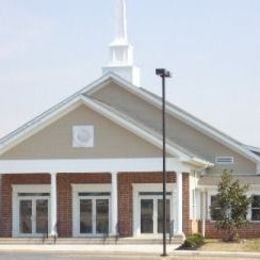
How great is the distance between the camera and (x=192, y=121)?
157 feet

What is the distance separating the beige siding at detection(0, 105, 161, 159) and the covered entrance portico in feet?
1.18

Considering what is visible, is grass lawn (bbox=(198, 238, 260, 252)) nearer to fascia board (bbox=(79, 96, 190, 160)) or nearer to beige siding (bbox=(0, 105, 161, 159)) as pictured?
fascia board (bbox=(79, 96, 190, 160))

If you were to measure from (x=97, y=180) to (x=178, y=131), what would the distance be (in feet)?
19.1

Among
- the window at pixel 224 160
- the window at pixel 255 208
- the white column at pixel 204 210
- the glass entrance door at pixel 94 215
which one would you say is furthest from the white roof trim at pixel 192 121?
the glass entrance door at pixel 94 215

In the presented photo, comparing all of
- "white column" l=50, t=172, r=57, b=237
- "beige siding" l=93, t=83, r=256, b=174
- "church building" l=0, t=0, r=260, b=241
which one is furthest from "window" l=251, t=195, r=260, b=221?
"white column" l=50, t=172, r=57, b=237

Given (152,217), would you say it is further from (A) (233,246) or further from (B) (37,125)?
(B) (37,125)

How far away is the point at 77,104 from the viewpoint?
4406 centimetres

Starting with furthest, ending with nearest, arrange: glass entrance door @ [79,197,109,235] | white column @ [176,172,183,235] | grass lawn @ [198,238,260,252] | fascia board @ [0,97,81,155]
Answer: glass entrance door @ [79,197,109,235] → fascia board @ [0,97,81,155] → white column @ [176,172,183,235] → grass lawn @ [198,238,260,252]

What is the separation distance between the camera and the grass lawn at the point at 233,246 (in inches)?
1510

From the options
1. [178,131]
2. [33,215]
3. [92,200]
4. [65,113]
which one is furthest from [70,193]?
[178,131]

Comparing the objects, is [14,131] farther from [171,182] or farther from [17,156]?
[171,182]

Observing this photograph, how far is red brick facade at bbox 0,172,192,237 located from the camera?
145ft

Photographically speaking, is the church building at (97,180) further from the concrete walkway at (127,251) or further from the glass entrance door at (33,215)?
the concrete walkway at (127,251)

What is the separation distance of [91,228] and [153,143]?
220 inches
